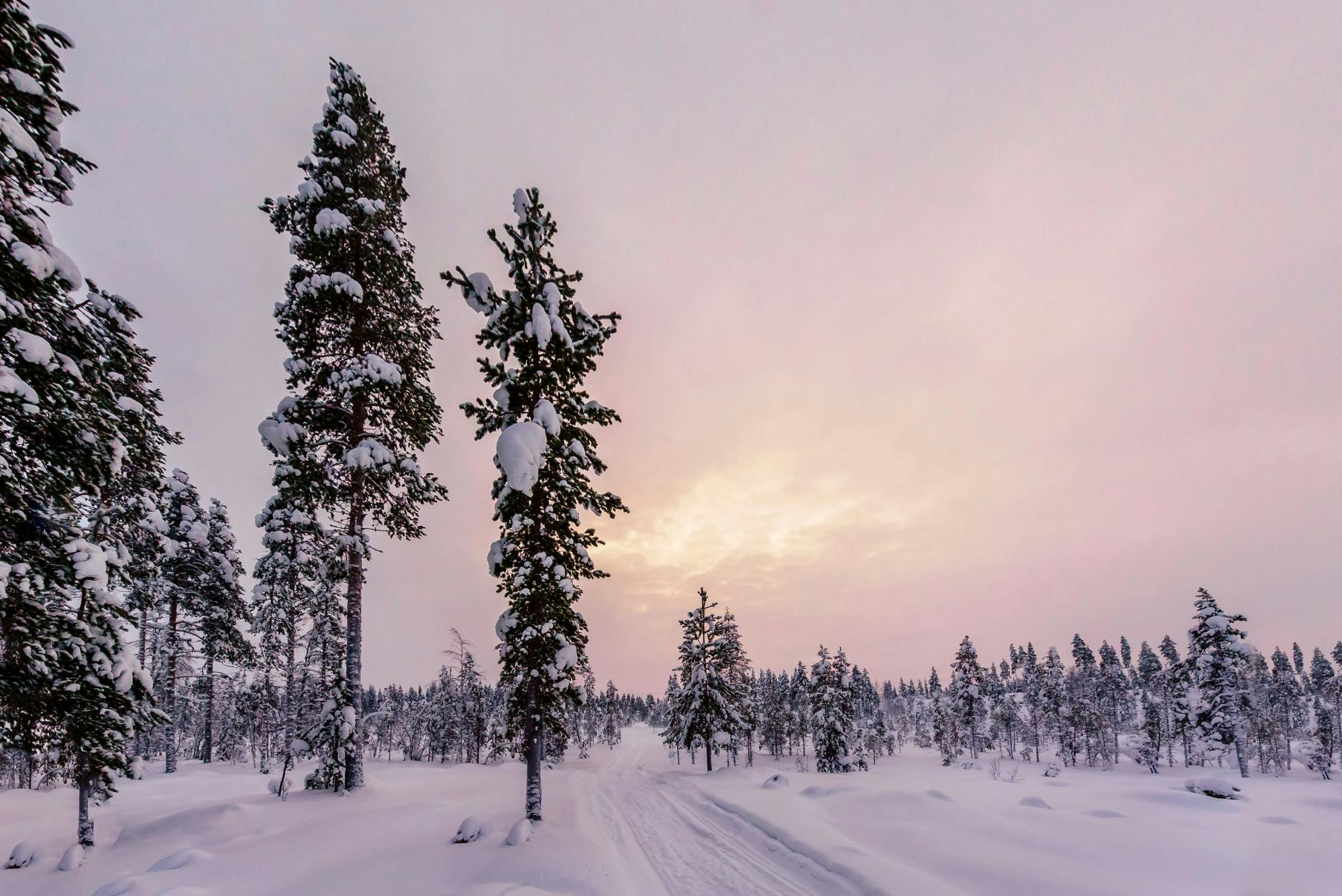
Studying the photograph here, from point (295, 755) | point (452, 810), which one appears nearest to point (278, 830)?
point (295, 755)

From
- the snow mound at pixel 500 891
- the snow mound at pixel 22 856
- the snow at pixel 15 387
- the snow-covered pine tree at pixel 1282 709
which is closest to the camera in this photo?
the snow at pixel 15 387

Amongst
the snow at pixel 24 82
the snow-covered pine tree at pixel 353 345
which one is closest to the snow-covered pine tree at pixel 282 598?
the snow-covered pine tree at pixel 353 345

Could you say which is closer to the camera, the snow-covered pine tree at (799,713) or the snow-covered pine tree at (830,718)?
the snow-covered pine tree at (830,718)

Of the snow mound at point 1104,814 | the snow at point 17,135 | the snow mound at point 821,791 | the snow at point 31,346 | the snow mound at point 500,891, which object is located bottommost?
the snow mound at point 821,791

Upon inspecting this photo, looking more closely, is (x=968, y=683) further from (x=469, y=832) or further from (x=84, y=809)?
(x=84, y=809)

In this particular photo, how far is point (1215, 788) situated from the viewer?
1664 centimetres

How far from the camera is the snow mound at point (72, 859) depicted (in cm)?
977

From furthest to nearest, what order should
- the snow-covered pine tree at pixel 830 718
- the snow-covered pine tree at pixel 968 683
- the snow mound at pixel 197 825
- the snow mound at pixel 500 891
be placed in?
1. the snow-covered pine tree at pixel 968 683
2. the snow-covered pine tree at pixel 830 718
3. the snow mound at pixel 197 825
4. the snow mound at pixel 500 891

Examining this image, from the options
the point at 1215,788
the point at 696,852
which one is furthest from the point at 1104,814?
the point at 696,852

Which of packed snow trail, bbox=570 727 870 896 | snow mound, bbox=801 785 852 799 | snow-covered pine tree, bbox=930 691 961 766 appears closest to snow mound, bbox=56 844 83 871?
packed snow trail, bbox=570 727 870 896

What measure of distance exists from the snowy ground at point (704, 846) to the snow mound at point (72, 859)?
250 mm

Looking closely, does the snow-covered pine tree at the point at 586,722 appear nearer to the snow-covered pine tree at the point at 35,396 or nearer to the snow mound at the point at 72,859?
the snow mound at the point at 72,859

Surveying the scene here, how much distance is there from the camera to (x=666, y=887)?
31.6 ft

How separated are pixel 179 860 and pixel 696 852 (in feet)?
33.9
